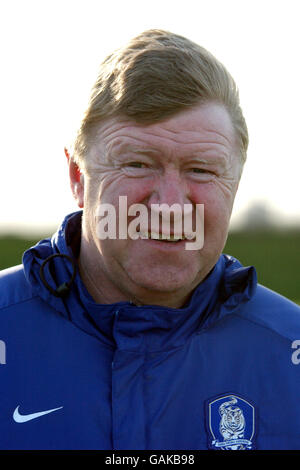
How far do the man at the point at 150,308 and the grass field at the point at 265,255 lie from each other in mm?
16097

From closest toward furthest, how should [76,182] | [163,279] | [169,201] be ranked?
[169,201], [163,279], [76,182]

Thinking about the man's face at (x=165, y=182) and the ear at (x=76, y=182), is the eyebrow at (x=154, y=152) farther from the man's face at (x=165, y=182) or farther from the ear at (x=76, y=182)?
the ear at (x=76, y=182)

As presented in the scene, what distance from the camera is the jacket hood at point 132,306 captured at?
9.16 ft

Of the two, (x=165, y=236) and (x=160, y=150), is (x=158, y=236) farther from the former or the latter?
(x=160, y=150)

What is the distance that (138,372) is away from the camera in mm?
2730

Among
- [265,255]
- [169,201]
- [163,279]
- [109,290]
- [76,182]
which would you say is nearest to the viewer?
[169,201]

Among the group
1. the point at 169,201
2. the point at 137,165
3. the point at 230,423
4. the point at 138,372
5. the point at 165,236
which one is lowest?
the point at 230,423

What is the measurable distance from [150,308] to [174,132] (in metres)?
0.72

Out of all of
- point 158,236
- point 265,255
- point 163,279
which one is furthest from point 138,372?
point 265,255

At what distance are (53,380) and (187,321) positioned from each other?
60cm

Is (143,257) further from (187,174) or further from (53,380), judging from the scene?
(53,380)

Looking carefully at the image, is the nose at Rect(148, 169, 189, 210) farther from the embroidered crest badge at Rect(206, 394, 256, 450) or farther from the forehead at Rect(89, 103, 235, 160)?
the embroidered crest badge at Rect(206, 394, 256, 450)

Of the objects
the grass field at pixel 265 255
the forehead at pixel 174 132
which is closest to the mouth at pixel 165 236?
the forehead at pixel 174 132

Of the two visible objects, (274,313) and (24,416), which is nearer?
(24,416)
